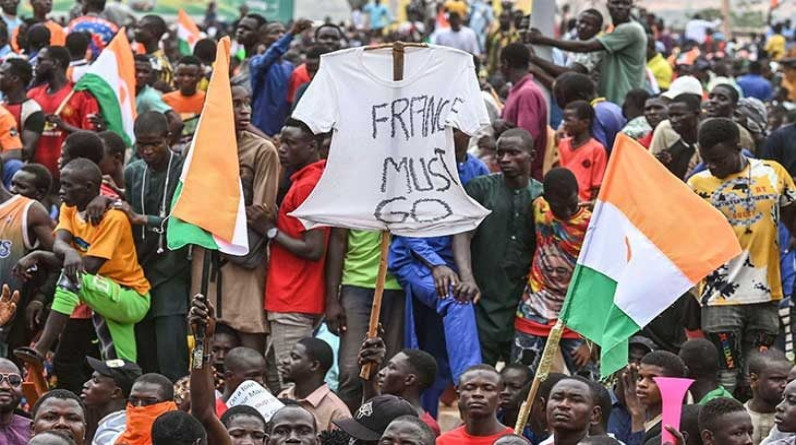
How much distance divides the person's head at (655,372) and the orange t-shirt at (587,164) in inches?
98.5

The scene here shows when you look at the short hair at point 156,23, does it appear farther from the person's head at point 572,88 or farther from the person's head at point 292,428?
the person's head at point 292,428

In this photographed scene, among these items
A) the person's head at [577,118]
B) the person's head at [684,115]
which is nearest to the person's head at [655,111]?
the person's head at [684,115]

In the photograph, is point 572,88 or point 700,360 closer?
point 700,360

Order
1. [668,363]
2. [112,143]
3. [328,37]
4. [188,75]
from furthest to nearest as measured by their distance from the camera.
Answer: [328,37] → [188,75] → [112,143] → [668,363]

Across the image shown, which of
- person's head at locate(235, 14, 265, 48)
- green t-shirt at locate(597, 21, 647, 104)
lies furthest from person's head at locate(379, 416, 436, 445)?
person's head at locate(235, 14, 265, 48)

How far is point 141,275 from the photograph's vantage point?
10.8m

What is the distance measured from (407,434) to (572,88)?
5.47 meters

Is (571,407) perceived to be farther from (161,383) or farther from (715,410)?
(161,383)

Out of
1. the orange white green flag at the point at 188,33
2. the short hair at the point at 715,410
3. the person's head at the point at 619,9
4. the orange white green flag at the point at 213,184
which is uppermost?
the orange white green flag at the point at 213,184

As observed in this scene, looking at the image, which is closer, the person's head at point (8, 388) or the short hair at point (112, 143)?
the person's head at point (8, 388)

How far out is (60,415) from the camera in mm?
8648

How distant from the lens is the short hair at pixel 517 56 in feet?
43.5

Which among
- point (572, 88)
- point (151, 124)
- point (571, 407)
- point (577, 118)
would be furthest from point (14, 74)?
point (571, 407)

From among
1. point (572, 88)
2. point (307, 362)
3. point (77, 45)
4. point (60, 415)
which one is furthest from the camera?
point (77, 45)
